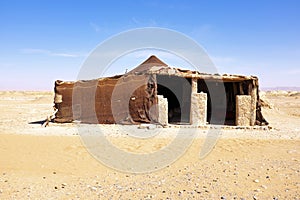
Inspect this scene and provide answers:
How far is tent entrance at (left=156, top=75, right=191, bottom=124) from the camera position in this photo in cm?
1766

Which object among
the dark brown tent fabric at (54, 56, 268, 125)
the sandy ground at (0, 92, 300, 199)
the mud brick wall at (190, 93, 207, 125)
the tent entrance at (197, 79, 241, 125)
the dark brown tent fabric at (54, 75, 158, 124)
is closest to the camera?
the sandy ground at (0, 92, 300, 199)

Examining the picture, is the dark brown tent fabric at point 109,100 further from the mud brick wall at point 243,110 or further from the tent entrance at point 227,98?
the tent entrance at point 227,98

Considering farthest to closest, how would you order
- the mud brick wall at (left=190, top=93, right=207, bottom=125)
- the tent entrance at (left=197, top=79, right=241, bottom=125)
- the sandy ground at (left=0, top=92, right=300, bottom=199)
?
the tent entrance at (left=197, top=79, right=241, bottom=125), the mud brick wall at (left=190, top=93, right=207, bottom=125), the sandy ground at (left=0, top=92, right=300, bottom=199)

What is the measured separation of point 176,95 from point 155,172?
41.6 ft

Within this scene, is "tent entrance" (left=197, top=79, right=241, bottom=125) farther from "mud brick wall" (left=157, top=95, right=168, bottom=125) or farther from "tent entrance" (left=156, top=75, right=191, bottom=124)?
"mud brick wall" (left=157, top=95, right=168, bottom=125)

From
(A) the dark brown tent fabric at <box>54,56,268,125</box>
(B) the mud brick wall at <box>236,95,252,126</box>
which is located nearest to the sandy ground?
(B) the mud brick wall at <box>236,95,252,126</box>

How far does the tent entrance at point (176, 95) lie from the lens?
57.9 feet

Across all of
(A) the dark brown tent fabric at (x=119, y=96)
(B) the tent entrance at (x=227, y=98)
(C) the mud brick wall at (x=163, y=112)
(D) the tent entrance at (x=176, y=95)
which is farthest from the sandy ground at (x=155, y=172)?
(D) the tent entrance at (x=176, y=95)

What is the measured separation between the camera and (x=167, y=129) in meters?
12.4

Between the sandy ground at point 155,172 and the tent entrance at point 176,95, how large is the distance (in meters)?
7.72

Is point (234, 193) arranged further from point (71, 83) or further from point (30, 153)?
point (71, 83)

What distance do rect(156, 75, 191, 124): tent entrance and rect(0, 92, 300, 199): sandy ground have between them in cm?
772

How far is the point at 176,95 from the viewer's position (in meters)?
18.8

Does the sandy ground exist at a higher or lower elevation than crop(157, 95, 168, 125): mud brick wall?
lower
